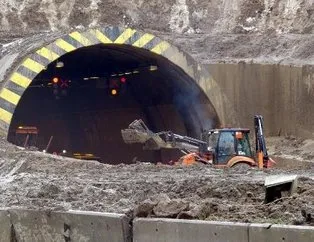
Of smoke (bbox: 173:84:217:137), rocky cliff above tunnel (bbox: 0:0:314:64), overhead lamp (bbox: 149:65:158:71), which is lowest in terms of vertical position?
smoke (bbox: 173:84:217:137)

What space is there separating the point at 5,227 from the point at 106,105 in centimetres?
1766

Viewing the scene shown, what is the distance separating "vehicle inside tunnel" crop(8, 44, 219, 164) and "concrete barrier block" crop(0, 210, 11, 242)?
45.0 feet

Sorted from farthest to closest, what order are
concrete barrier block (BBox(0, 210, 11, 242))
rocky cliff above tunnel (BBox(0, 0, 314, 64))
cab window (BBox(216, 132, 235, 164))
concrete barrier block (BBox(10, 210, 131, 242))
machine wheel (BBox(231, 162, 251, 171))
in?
1. rocky cliff above tunnel (BBox(0, 0, 314, 64))
2. cab window (BBox(216, 132, 235, 164))
3. machine wheel (BBox(231, 162, 251, 171))
4. concrete barrier block (BBox(0, 210, 11, 242))
5. concrete barrier block (BBox(10, 210, 131, 242))

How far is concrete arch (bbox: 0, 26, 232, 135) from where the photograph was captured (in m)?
19.0

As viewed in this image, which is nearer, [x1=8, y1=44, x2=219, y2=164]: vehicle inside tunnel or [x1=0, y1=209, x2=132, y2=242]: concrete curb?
[x1=0, y1=209, x2=132, y2=242]: concrete curb

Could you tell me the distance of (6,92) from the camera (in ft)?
62.2

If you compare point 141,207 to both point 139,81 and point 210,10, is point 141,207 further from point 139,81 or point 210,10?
point 210,10

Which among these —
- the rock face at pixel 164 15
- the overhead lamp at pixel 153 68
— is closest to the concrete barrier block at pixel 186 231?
the overhead lamp at pixel 153 68

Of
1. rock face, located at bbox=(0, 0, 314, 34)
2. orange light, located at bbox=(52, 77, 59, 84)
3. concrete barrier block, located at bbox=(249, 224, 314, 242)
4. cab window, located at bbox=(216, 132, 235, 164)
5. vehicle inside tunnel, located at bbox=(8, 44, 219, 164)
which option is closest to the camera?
concrete barrier block, located at bbox=(249, 224, 314, 242)

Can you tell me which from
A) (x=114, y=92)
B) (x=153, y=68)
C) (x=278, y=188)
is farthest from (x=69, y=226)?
(x=114, y=92)

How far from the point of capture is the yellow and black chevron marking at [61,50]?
1892cm

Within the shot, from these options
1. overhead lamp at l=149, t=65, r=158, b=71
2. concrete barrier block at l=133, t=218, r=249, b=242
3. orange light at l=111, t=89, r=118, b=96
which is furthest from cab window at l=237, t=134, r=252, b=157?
concrete barrier block at l=133, t=218, r=249, b=242

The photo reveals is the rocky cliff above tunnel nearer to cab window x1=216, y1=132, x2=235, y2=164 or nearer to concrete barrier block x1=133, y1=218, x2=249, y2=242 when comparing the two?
cab window x1=216, y1=132, x2=235, y2=164

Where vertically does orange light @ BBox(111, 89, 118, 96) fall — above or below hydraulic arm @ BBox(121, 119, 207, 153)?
above
